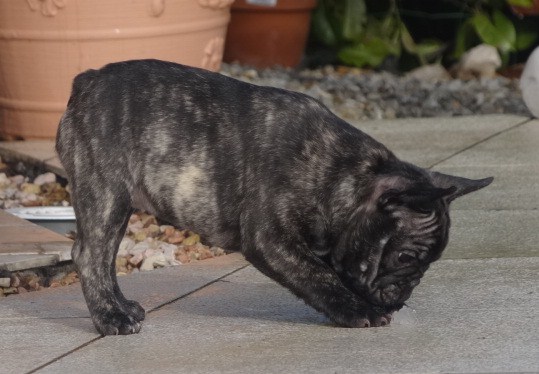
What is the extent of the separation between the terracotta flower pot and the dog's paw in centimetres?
553

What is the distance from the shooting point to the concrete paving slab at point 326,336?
12.8 ft

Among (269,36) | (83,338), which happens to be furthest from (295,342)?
(269,36)

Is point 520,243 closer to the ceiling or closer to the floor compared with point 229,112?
closer to the floor

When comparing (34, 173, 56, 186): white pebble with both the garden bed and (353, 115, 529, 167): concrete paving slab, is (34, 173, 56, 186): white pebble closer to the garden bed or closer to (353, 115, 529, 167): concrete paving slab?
the garden bed

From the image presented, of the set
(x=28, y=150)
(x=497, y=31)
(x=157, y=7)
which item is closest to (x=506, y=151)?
(x=157, y=7)

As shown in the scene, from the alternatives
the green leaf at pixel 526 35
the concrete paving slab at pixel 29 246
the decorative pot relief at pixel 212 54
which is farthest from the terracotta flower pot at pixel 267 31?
the concrete paving slab at pixel 29 246

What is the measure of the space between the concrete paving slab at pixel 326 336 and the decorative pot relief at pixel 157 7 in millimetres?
2372

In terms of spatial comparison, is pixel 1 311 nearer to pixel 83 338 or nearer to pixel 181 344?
pixel 83 338

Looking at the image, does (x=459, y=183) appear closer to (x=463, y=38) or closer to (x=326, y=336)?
(x=326, y=336)

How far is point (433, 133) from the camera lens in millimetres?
7715

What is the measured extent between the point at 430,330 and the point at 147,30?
10.6ft

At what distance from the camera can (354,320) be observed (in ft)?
14.0

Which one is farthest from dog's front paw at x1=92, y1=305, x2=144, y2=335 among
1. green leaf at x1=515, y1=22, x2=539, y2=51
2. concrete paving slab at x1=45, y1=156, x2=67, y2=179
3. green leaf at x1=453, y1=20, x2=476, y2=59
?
green leaf at x1=515, y1=22, x2=539, y2=51

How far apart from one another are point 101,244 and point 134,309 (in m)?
0.29
